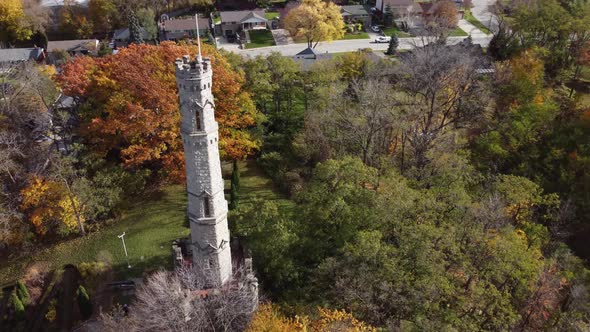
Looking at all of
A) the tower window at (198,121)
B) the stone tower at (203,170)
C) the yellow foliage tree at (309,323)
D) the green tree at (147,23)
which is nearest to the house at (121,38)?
the green tree at (147,23)

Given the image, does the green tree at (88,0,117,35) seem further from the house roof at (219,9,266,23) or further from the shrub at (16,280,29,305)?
the shrub at (16,280,29,305)

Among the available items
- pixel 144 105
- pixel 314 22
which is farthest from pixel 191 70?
pixel 314 22

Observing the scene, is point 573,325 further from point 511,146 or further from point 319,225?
point 511,146

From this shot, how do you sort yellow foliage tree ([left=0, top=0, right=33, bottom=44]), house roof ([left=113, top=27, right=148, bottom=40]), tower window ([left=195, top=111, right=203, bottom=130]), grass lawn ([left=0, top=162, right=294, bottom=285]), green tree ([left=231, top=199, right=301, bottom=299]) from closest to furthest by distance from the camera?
tower window ([left=195, top=111, right=203, bottom=130])
green tree ([left=231, top=199, right=301, bottom=299])
grass lawn ([left=0, top=162, right=294, bottom=285])
yellow foliage tree ([left=0, top=0, right=33, bottom=44])
house roof ([left=113, top=27, right=148, bottom=40])

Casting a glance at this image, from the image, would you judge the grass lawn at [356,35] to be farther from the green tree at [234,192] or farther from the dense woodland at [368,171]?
the green tree at [234,192]

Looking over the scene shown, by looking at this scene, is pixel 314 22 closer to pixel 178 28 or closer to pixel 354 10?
pixel 354 10

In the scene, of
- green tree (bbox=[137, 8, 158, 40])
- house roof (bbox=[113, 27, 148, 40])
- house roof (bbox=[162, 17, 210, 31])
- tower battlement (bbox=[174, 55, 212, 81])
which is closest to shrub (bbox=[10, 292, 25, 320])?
tower battlement (bbox=[174, 55, 212, 81])

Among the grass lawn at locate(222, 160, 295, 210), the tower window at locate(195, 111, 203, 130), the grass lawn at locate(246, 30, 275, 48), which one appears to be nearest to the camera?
the tower window at locate(195, 111, 203, 130)
